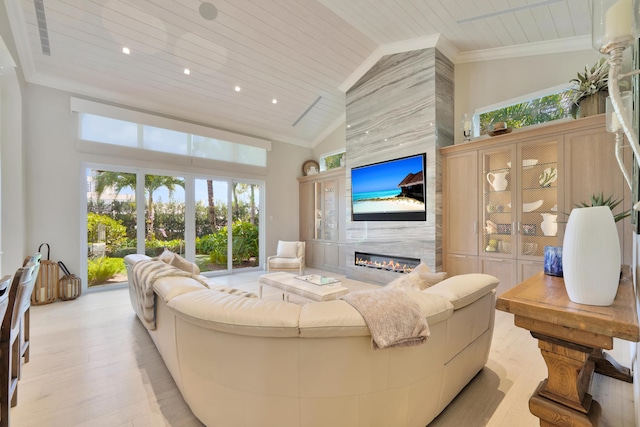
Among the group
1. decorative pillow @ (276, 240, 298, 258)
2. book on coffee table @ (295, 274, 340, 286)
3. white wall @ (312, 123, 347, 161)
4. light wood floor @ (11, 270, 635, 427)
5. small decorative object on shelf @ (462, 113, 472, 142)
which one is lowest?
light wood floor @ (11, 270, 635, 427)

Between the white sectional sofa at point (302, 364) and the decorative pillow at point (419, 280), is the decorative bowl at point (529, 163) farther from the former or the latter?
the white sectional sofa at point (302, 364)

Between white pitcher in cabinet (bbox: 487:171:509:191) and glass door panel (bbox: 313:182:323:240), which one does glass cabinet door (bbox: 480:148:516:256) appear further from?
glass door panel (bbox: 313:182:323:240)

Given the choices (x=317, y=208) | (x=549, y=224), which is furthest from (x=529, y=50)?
(x=317, y=208)

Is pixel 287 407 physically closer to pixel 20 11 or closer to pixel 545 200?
pixel 545 200

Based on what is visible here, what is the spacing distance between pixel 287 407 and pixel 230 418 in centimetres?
33

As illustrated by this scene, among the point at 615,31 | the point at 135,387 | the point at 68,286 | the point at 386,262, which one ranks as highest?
the point at 615,31

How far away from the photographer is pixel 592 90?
3.13 m

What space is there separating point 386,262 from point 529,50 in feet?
12.2

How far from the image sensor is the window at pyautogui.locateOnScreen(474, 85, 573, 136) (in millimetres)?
3617

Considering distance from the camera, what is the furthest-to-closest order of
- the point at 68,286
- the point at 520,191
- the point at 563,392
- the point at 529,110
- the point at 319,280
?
the point at 68,286, the point at 529,110, the point at 520,191, the point at 319,280, the point at 563,392

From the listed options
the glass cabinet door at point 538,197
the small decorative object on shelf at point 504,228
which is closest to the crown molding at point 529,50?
the glass cabinet door at point 538,197

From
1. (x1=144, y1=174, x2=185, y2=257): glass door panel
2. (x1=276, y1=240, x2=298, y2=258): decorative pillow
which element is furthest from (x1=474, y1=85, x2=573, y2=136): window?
(x1=144, y1=174, x2=185, y2=257): glass door panel

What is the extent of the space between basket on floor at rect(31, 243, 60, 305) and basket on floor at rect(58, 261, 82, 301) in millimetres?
58

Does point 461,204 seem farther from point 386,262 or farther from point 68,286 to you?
point 68,286
